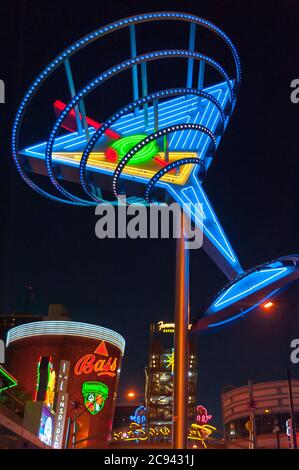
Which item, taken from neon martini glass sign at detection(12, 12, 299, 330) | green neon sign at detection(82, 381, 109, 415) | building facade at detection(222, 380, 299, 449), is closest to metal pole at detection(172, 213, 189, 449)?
neon martini glass sign at detection(12, 12, 299, 330)

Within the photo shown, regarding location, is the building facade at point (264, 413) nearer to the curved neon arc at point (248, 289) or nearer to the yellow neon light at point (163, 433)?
the yellow neon light at point (163, 433)

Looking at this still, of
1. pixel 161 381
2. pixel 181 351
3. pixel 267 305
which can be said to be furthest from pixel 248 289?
pixel 161 381

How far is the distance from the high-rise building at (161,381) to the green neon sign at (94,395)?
2712 inches

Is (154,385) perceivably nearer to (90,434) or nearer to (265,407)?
(265,407)

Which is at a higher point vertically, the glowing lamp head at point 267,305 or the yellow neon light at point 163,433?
the yellow neon light at point 163,433

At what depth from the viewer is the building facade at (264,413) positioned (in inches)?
2148

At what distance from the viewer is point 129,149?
73.2 ft

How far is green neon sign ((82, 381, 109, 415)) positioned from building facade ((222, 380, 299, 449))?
542 inches

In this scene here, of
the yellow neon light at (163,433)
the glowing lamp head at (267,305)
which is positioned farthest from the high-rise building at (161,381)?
the glowing lamp head at (267,305)

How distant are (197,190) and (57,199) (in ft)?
20.7

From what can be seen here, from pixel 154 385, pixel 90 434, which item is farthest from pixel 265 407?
pixel 154 385

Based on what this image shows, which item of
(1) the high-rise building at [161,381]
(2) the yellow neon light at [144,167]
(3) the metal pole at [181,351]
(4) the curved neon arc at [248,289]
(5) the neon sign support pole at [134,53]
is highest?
(1) the high-rise building at [161,381]

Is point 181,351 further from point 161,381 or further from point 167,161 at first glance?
point 161,381

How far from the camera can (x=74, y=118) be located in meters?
22.9
